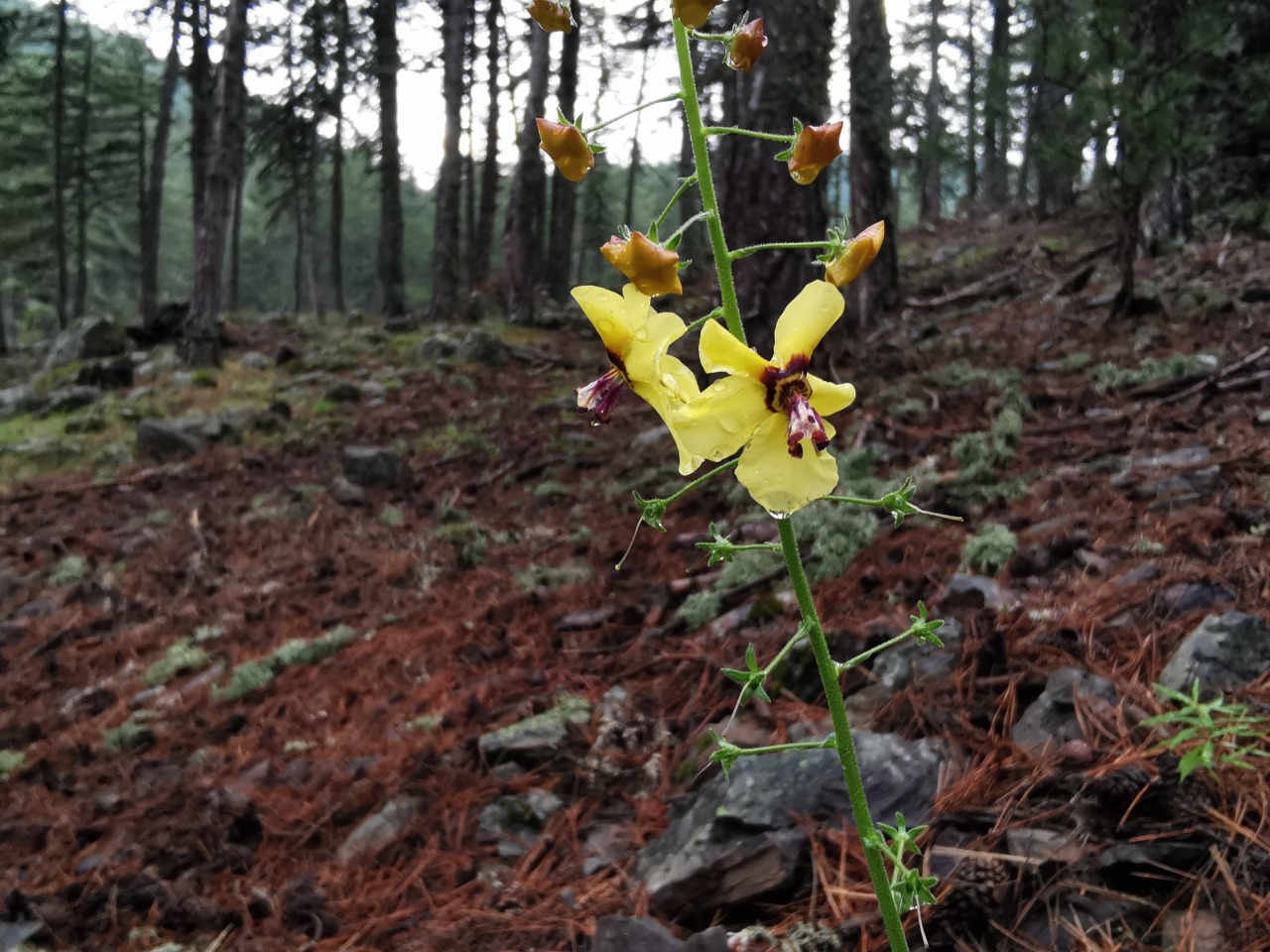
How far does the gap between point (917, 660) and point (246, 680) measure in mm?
3180

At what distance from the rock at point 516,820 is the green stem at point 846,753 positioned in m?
1.61

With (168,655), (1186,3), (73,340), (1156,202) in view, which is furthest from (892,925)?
(73,340)

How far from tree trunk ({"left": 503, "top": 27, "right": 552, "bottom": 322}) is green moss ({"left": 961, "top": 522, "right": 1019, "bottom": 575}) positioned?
10.3 meters

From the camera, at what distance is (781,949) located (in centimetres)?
187

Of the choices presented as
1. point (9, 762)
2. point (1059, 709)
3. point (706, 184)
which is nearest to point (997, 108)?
point (1059, 709)

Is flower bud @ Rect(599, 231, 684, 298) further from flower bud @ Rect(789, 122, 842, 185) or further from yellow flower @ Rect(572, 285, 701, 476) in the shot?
flower bud @ Rect(789, 122, 842, 185)

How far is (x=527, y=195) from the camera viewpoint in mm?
13320

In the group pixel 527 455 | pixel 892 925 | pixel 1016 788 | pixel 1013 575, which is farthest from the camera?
pixel 527 455

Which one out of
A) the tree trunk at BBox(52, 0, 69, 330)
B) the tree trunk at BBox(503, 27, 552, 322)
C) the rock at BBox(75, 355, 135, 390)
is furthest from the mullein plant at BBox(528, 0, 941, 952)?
the tree trunk at BBox(52, 0, 69, 330)

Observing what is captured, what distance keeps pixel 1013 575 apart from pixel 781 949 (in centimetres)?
180

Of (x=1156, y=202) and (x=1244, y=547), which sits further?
(x=1156, y=202)

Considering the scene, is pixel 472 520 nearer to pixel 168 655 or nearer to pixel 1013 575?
pixel 168 655

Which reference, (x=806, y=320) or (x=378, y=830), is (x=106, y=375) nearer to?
(x=378, y=830)

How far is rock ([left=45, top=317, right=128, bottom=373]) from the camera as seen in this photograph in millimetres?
13344
